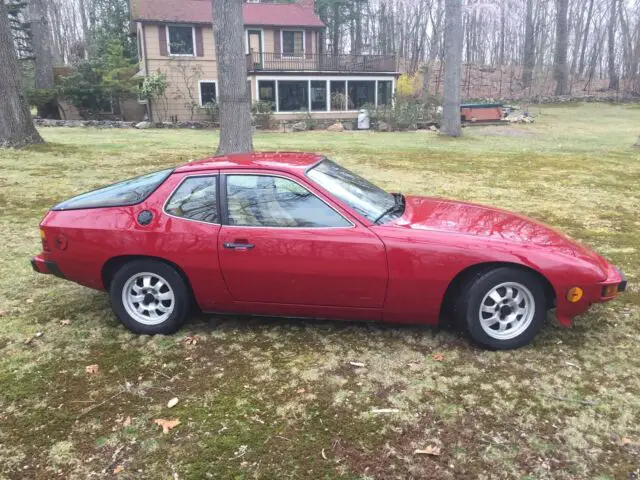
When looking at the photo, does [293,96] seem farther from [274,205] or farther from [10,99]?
[274,205]

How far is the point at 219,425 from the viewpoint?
2969 mm

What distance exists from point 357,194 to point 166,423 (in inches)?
87.4

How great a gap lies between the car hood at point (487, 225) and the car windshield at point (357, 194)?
0.13 metres

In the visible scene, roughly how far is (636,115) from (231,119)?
28.9 metres

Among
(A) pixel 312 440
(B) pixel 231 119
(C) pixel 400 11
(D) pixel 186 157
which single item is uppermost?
(C) pixel 400 11

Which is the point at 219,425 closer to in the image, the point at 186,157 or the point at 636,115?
the point at 186,157

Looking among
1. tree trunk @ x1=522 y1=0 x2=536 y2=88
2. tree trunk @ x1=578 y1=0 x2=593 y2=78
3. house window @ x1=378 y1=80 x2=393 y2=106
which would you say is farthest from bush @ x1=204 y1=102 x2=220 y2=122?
tree trunk @ x1=578 y1=0 x2=593 y2=78

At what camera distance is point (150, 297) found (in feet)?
13.3

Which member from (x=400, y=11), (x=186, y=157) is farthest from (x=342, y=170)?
(x=400, y=11)

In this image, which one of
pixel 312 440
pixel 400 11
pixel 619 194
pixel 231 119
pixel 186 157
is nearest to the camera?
pixel 312 440

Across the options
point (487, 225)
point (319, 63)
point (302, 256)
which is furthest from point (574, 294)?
point (319, 63)

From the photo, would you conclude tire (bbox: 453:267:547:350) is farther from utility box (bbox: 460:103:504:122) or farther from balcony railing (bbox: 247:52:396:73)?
balcony railing (bbox: 247:52:396:73)

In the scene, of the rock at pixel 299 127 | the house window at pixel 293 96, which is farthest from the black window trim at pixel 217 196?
the house window at pixel 293 96

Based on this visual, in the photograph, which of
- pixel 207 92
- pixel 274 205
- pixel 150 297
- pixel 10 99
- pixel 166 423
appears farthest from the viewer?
pixel 207 92
